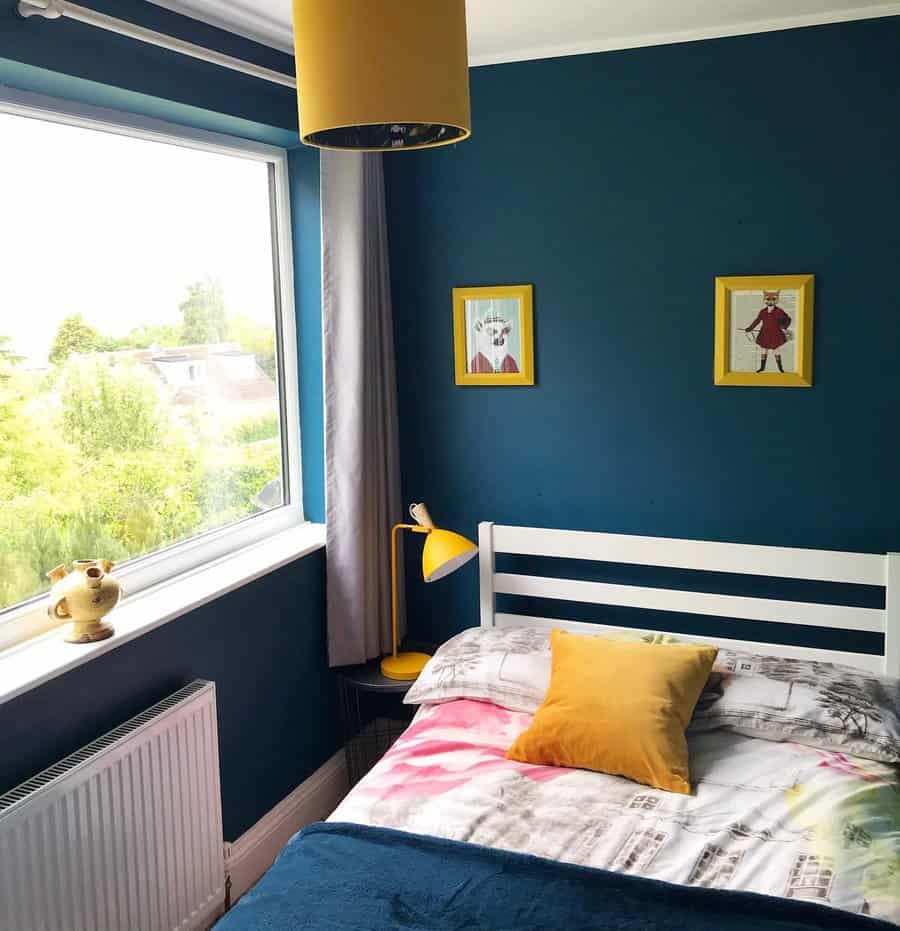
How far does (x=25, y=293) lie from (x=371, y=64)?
1262 mm

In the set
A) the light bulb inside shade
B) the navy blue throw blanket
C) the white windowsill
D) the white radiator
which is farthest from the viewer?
the light bulb inside shade

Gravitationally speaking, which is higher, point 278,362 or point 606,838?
point 278,362

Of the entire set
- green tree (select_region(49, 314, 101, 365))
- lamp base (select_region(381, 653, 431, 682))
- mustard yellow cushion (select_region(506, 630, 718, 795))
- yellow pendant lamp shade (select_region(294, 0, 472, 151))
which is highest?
yellow pendant lamp shade (select_region(294, 0, 472, 151))

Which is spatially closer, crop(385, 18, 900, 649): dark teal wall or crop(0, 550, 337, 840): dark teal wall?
crop(0, 550, 337, 840): dark teal wall

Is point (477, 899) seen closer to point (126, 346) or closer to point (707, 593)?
point (707, 593)

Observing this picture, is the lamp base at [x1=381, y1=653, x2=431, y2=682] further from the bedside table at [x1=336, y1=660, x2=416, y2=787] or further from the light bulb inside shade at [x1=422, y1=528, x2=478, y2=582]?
the light bulb inside shade at [x1=422, y1=528, x2=478, y2=582]

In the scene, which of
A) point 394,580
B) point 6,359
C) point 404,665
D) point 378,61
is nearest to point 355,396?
point 394,580

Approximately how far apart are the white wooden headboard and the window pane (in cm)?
89

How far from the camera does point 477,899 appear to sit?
202cm

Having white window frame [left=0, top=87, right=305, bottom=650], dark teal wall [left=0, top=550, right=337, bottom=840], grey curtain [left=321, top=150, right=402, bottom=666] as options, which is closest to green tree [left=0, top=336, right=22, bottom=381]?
white window frame [left=0, top=87, right=305, bottom=650]

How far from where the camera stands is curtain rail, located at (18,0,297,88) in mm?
2088

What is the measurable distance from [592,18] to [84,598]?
6.86 feet

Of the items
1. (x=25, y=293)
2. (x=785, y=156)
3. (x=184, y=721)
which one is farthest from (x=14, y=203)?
(x=785, y=156)

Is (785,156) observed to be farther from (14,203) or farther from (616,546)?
(14,203)
